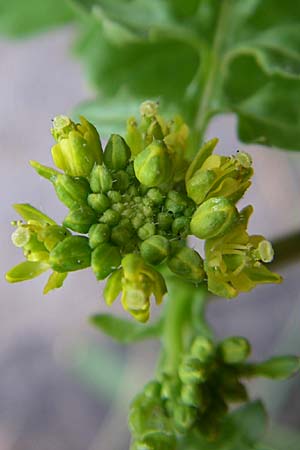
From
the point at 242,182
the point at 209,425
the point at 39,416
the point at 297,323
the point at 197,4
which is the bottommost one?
the point at 39,416

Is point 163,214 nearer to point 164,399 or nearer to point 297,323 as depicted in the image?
point 164,399

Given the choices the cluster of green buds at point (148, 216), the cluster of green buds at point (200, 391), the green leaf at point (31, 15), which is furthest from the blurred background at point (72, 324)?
the cluster of green buds at point (148, 216)

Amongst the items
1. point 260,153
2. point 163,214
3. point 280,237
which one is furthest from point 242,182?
point 260,153

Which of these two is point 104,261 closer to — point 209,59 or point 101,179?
point 101,179

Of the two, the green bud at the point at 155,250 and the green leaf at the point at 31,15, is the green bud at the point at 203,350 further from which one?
the green leaf at the point at 31,15

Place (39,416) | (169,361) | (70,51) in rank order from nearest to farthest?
(169,361)
(70,51)
(39,416)

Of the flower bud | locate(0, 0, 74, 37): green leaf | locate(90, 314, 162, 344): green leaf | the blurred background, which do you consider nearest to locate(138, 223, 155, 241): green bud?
the flower bud

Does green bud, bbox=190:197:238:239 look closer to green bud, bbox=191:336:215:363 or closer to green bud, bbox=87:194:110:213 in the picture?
green bud, bbox=87:194:110:213

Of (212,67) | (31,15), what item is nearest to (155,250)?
(212,67)
